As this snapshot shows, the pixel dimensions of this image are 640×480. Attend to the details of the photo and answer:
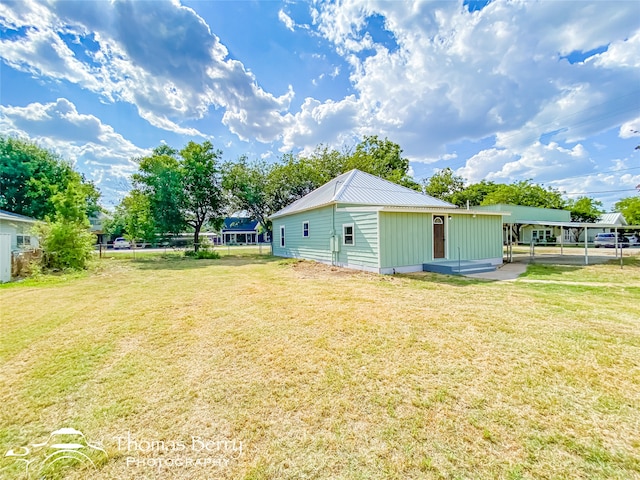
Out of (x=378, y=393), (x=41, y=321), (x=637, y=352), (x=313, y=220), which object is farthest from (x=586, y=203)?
(x=41, y=321)

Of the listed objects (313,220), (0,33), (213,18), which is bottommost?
(313,220)

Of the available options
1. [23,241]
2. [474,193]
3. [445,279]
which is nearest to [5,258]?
[23,241]

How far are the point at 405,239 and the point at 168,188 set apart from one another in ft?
49.5

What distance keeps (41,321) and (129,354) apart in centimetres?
283

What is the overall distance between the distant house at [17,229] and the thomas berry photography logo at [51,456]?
14.0m

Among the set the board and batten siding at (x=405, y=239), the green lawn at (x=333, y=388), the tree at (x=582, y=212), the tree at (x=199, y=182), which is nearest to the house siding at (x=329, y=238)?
the board and batten siding at (x=405, y=239)

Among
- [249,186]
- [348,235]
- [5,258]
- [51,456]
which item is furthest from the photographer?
[249,186]

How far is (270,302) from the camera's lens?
602cm

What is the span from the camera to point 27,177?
57.9ft

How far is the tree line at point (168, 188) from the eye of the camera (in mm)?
11477

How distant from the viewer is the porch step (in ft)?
31.6

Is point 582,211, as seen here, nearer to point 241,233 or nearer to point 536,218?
point 536,218

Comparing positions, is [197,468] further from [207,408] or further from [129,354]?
[129,354]

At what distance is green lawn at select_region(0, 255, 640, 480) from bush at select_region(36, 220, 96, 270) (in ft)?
20.7
